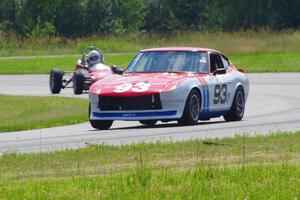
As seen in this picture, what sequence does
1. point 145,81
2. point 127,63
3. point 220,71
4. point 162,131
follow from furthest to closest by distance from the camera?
point 127,63
point 220,71
point 145,81
point 162,131

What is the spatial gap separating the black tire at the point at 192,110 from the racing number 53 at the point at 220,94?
2.69 feet

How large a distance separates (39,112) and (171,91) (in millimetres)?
6769

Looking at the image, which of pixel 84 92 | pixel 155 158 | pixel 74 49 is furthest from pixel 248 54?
pixel 155 158

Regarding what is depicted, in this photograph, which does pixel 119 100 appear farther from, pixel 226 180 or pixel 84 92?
pixel 84 92

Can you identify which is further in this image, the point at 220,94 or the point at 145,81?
the point at 220,94

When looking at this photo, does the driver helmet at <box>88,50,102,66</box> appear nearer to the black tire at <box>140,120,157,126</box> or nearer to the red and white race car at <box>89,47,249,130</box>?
the red and white race car at <box>89,47,249,130</box>

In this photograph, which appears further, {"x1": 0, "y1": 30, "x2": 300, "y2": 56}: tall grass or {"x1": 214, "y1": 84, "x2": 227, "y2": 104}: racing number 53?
{"x1": 0, "y1": 30, "x2": 300, "y2": 56}: tall grass

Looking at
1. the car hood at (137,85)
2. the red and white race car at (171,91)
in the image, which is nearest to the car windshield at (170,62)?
the red and white race car at (171,91)

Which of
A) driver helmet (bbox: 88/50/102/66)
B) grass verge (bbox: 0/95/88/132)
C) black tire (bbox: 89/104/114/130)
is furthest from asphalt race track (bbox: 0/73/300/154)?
driver helmet (bbox: 88/50/102/66)

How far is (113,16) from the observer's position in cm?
8975

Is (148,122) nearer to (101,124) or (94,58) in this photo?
(101,124)

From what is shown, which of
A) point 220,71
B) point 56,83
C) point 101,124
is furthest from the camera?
point 56,83

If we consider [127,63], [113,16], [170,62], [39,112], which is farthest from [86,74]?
[113,16]

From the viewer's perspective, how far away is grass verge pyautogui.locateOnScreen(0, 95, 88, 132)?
2355 centimetres
